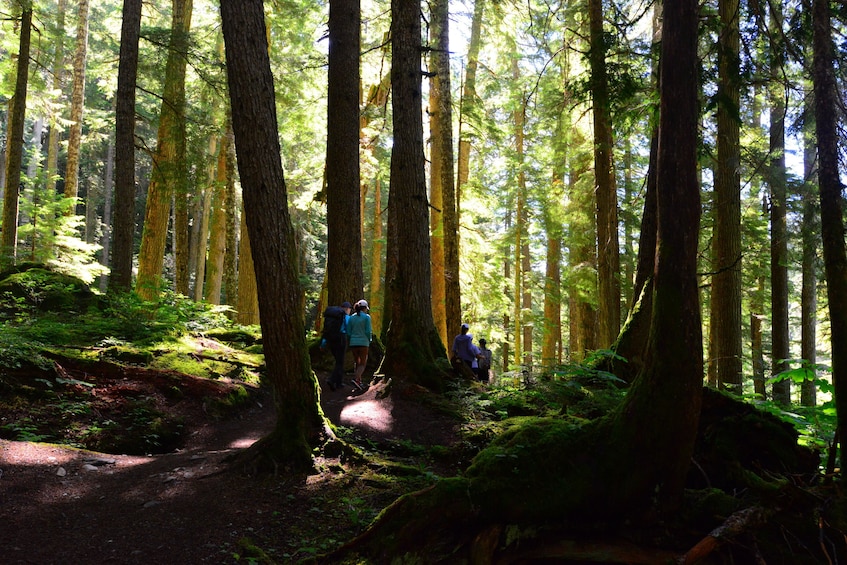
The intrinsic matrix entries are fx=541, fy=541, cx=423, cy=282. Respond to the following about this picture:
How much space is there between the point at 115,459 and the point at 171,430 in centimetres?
148

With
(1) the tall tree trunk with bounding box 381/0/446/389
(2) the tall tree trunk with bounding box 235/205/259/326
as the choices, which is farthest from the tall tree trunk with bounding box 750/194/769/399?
(2) the tall tree trunk with bounding box 235/205/259/326

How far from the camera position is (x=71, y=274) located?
13.8m

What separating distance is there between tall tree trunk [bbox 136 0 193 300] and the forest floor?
8.17 m

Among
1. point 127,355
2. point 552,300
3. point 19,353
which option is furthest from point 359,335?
point 552,300

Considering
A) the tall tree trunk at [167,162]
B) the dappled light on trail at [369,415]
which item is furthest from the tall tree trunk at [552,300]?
the dappled light on trail at [369,415]

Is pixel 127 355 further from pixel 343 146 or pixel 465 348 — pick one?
pixel 465 348

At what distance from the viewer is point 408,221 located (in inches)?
371

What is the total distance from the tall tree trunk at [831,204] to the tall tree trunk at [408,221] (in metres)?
6.01

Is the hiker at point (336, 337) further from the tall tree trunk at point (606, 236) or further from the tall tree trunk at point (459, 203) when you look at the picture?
the tall tree trunk at point (606, 236)

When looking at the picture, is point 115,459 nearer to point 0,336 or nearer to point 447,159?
point 0,336

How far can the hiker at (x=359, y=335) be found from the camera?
10.3m

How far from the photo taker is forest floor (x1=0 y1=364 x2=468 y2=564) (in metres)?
3.97

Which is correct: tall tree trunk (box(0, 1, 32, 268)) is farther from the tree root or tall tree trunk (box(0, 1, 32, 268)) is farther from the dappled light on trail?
the tree root

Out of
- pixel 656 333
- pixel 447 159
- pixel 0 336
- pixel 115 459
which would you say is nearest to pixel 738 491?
pixel 656 333
